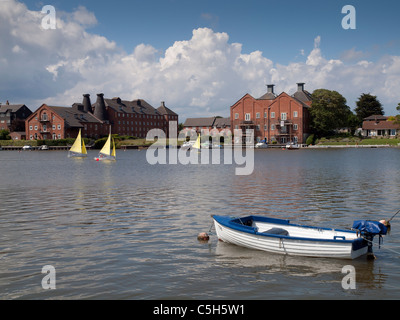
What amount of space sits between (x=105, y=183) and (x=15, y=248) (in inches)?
952

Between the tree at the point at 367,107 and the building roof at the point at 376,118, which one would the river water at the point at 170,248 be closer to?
the building roof at the point at 376,118

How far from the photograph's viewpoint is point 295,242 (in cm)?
1515

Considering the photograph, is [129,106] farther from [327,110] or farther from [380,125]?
[380,125]

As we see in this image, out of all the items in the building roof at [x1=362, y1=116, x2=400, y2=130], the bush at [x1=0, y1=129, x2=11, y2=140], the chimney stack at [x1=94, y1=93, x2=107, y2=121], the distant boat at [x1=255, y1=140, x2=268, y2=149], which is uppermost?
the chimney stack at [x1=94, y1=93, x2=107, y2=121]

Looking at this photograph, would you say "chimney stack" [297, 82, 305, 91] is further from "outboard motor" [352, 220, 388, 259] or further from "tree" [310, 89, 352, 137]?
"outboard motor" [352, 220, 388, 259]

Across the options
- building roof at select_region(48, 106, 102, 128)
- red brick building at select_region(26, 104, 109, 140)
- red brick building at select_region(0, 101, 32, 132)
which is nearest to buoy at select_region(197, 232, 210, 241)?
red brick building at select_region(26, 104, 109, 140)

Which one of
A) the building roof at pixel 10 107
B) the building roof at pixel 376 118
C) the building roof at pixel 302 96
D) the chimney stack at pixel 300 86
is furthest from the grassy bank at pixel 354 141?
the building roof at pixel 10 107

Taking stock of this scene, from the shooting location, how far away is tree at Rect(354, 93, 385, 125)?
168375 mm

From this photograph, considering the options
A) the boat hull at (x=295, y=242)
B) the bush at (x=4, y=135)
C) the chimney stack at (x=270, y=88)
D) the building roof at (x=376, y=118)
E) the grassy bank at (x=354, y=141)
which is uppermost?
the chimney stack at (x=270, y=88)

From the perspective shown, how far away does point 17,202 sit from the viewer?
28.4 metres

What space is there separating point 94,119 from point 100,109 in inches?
410

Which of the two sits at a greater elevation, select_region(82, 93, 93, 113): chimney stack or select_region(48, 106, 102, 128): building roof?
select_region(82, 93, 93, 113): chimney stack

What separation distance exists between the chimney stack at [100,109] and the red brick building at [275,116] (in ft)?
193

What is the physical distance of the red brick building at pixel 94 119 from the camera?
151375mm
